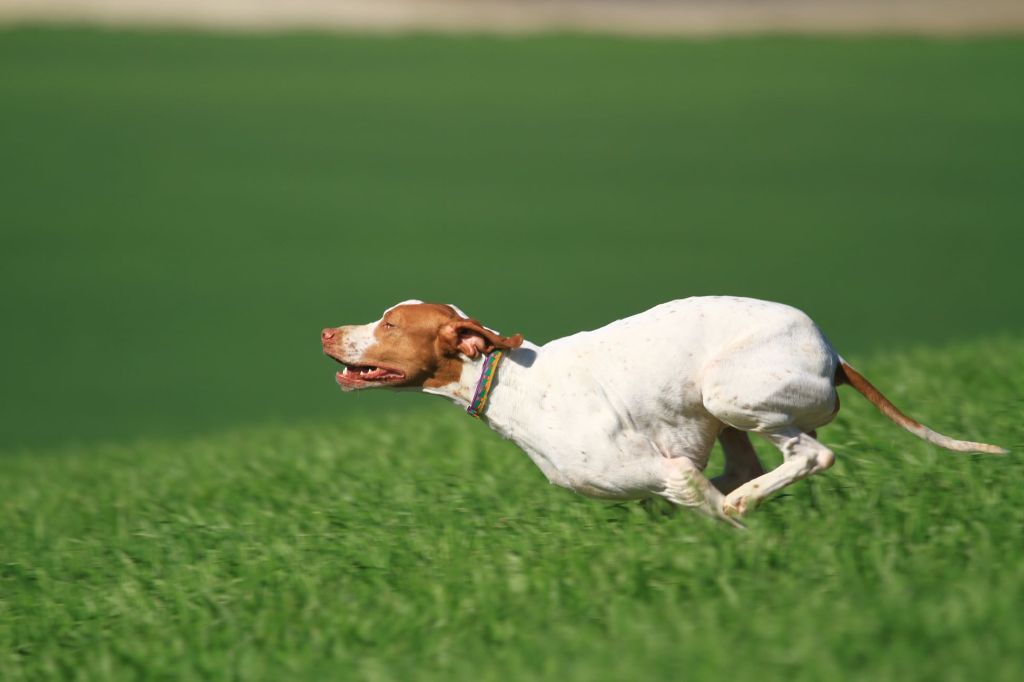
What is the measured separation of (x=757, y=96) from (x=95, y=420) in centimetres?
1953

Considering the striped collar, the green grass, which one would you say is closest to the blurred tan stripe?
the green grass

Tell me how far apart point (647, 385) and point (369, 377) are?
4.13 feet

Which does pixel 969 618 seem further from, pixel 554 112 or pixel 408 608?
pixel 554 112

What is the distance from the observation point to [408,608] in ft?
18.3

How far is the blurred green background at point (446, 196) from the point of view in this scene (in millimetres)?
24094

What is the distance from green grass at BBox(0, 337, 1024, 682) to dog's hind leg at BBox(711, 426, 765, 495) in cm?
29

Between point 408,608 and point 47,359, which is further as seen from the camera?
point 47,359

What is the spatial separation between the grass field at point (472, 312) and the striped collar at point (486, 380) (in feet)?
2.17

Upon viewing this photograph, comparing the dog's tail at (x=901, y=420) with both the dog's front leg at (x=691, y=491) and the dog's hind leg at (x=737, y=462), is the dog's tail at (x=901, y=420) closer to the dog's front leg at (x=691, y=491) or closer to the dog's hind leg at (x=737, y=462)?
the dog's hind leg at (x=737, y=462)

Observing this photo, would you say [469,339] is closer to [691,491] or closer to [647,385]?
[647,385]

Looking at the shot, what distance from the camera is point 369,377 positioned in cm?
609

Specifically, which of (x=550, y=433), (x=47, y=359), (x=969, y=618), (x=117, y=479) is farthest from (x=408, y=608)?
(x=47, y=359)

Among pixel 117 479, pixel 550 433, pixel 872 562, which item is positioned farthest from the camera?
pixel 117 479

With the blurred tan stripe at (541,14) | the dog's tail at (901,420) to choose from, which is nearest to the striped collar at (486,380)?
the dog's tail at (901,420)
